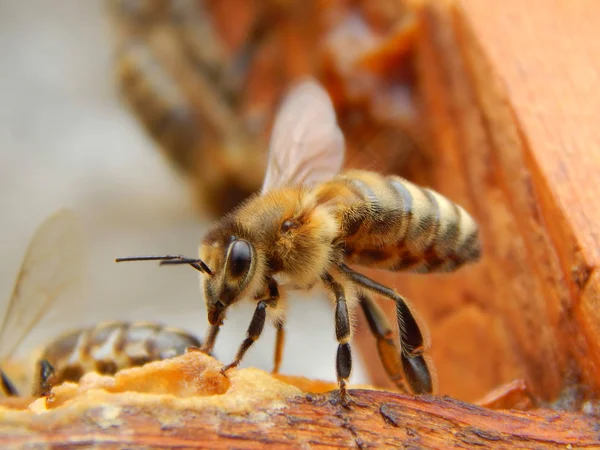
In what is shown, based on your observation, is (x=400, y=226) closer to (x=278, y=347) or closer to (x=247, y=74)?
(x=278, y=347)

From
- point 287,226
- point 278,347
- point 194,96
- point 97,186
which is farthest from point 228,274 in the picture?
point 97,186

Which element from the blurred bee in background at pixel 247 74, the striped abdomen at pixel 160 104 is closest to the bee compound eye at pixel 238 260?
the blurred bee in background at pixel 247 74

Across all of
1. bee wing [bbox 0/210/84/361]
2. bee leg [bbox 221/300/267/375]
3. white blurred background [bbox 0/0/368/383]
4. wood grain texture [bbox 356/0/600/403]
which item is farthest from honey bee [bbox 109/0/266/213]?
bee leg [bbox 221/300/267/375]

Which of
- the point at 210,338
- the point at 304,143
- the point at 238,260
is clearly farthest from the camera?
the point at 304,143

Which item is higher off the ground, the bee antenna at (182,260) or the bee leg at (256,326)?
the bee antenna at (182,260)

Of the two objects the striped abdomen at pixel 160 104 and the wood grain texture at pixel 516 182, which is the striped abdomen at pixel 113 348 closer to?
the wood grain texture at pixel 516 182

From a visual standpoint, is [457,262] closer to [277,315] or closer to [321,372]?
[277,315]
